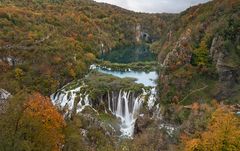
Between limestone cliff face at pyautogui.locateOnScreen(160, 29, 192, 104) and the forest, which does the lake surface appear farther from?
limestone cliff face at pyautogui.locateOnScreen(160, 29, 192, 104)

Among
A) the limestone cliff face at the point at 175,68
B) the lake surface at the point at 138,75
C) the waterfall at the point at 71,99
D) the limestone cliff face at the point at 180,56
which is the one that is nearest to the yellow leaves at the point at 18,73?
the waterfall at the point at 71,99

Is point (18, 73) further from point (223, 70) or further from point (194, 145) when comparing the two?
point (194, 145)

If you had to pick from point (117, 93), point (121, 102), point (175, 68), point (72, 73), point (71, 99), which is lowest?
point (71, 99)

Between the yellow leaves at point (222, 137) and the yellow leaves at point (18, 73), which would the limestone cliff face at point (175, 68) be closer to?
the yellow leaves at point (18, 73)

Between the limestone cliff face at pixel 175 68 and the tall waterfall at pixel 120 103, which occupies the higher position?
the limestone cliff face at pixel 175 68

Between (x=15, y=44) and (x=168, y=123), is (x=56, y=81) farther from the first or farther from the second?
(x=168, y=123)

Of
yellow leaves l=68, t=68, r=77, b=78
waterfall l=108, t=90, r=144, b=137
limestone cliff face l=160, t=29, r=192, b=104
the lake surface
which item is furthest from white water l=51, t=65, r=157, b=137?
yellow leaves l=68, t=68, r=77, b=78

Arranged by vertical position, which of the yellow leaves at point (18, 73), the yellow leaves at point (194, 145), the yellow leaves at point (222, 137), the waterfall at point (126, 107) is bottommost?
the waterfall at point (126, 107)

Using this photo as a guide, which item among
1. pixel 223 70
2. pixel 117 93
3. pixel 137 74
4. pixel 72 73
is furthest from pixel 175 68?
pixel 72 73
